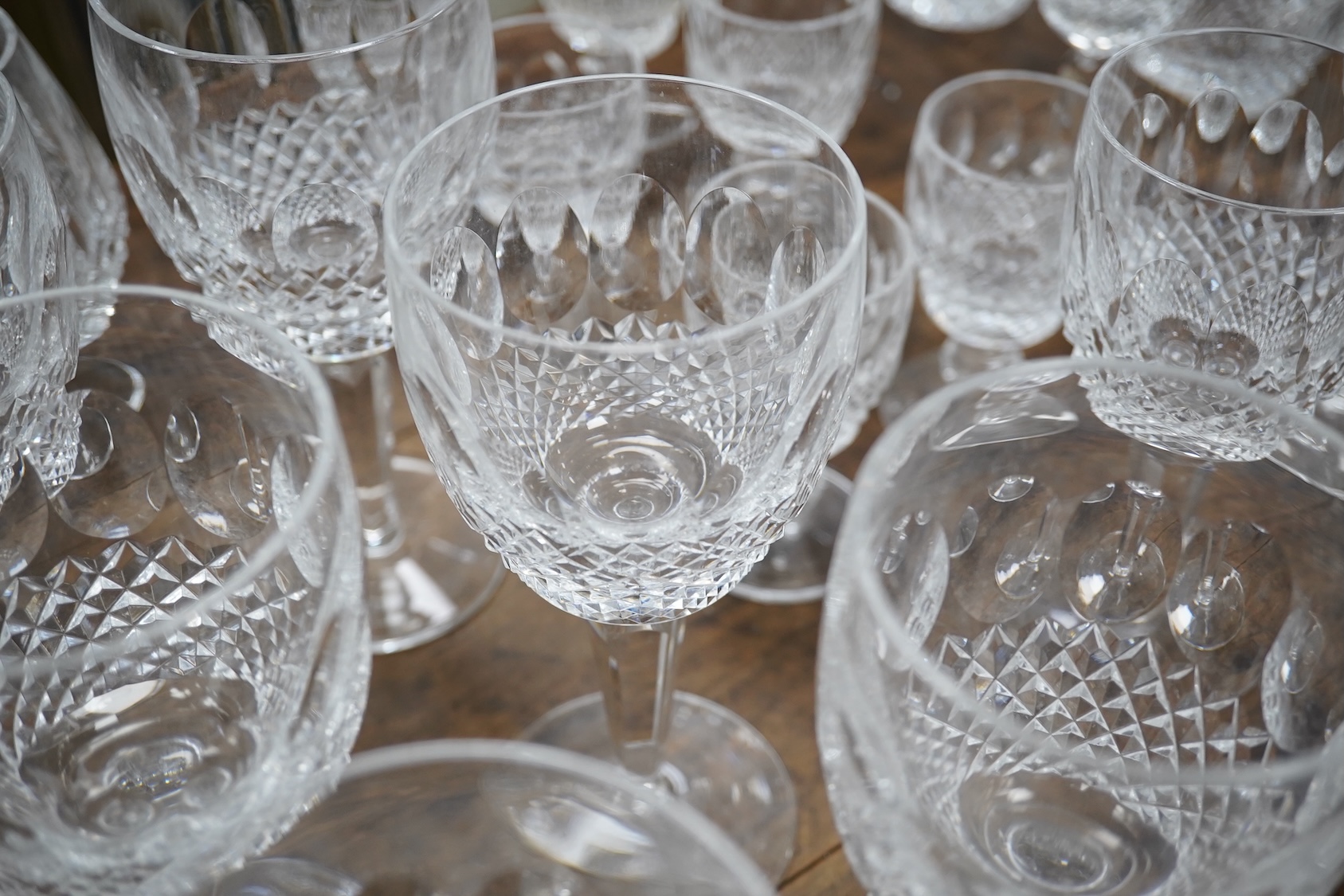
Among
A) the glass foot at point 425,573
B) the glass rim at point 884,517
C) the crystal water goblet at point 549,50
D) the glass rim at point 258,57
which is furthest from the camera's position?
the crystal water goblet at point 549,50

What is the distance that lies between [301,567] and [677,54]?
0.56m

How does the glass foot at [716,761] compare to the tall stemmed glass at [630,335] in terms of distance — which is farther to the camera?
the glass foot at [716,761]

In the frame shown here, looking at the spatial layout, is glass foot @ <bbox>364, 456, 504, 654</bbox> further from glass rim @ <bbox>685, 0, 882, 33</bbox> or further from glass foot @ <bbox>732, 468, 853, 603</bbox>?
glass rim @ <bbox>685, 0, 882, 33</bbox>

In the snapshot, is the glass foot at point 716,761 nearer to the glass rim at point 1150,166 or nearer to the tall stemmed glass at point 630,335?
the tall stemmed glass at point 630,335

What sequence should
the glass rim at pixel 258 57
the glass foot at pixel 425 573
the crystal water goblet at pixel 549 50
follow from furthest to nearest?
the crystal water goblet at pixel 549 50
the glass foot at pixel 425 573
the glass rim at pixel 258 57

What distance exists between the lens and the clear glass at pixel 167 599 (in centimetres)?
31

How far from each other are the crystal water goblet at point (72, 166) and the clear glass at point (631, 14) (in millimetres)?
280

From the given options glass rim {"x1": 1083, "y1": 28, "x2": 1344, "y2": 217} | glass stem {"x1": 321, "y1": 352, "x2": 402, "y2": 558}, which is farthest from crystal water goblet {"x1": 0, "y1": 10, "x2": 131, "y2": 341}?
glass rim {"x1": 1083, "y1": 28, "x2": 1344, "y2": 217}

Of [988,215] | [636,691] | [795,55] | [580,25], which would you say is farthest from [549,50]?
[636,691]

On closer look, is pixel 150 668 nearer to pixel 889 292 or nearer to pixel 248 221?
pixel 248 221

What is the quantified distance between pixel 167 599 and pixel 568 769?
169 millimetres

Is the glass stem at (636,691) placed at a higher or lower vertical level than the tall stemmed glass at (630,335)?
lower

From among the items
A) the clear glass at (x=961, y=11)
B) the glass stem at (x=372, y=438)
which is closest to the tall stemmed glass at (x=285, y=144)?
the glass stem at (x=372, y=438)

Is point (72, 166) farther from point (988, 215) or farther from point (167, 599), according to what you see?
point (988, 215)
